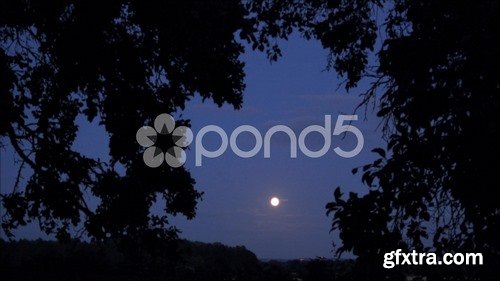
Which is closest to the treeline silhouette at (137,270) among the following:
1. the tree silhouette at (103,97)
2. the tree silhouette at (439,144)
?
the tree silhouette at (103,97)

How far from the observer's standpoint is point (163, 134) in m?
11.1

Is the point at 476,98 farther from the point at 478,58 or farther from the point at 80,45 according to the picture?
the point at 80,45

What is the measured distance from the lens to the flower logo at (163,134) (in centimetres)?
1107

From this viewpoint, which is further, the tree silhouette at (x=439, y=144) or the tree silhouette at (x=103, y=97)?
the tree silhouette at (x=103, y=97)

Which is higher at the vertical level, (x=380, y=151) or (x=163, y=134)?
(x=163, y=134)

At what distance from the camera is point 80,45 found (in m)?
10.7

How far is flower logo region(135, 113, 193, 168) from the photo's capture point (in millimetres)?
11070

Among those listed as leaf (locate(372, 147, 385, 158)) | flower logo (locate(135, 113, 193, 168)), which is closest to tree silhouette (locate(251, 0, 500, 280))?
leaf (locate(372, 147, 385, 158))

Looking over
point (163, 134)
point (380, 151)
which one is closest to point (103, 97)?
point (163, 134)

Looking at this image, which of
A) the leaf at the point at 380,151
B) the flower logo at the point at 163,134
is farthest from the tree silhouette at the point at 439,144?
the flower logo at the point at 163,134

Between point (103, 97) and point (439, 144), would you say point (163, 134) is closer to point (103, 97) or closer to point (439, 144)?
point (103, 97)

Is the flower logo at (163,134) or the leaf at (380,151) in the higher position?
the flower logo at (163,134)

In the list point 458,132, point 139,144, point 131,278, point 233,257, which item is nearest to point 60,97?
point 139,144

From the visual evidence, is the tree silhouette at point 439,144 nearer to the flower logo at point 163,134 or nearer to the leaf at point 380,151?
the leaf at point 380,151
